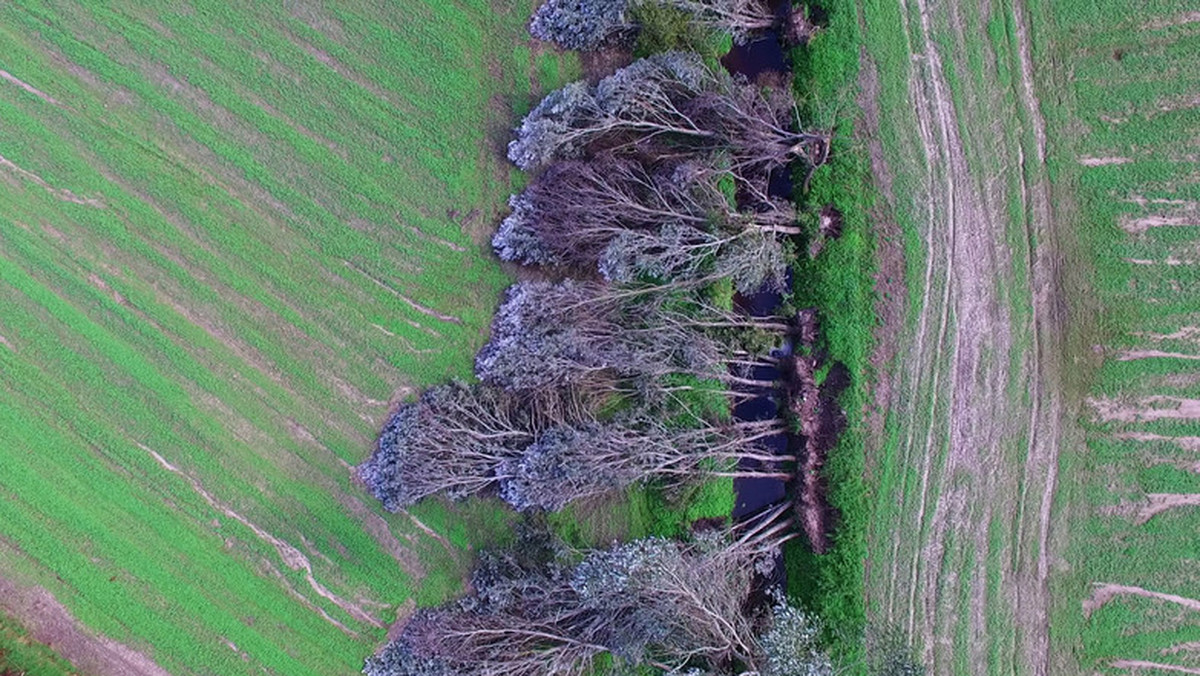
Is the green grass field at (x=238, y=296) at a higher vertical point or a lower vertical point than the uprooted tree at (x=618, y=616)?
higher

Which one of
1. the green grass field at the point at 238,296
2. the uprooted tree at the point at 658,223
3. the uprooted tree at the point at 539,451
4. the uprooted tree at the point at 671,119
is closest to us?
the uprooted tree at the point at 539,451

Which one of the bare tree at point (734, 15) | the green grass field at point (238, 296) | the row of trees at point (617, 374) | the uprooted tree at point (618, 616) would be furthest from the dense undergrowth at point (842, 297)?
the green grass field at point (238, 296)

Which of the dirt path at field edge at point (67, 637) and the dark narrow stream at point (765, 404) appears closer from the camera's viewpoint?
the dark narrow stream at point (765, 404)

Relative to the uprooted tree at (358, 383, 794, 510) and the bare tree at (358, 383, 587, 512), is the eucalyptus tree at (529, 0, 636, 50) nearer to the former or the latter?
the bare tree at (358, 383, 587, 512)

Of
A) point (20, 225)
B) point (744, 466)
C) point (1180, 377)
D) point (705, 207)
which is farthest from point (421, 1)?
point (1180, 377)

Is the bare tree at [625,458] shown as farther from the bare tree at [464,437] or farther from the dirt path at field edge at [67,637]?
the dirt path at field edge at [67,637]

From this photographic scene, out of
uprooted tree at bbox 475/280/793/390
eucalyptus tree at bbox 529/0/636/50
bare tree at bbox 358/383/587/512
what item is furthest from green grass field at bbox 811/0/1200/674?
bare tree at bbox 358/383/587/512

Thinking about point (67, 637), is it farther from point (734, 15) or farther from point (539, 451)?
point (734, 15)
